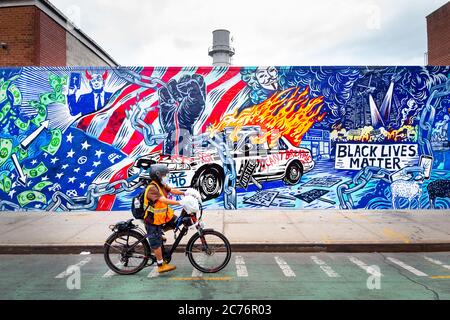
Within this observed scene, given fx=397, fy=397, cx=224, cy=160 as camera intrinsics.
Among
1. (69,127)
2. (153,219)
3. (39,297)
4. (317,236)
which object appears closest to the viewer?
(39,297)

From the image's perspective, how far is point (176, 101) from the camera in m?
10.9

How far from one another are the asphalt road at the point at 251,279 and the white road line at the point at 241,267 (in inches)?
0.6

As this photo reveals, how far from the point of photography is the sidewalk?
24.4ft

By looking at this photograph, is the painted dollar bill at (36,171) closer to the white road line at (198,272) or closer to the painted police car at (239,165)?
the painted police car at (239,165)

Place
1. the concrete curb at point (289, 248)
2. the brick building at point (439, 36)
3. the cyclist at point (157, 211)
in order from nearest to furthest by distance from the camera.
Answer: the cyclist at point (157, 211) → the concrete curb at point (289, 248) → the brick building at point (439, 36)

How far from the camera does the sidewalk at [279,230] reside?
7449mm

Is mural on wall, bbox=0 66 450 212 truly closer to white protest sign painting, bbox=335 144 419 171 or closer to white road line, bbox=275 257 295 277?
white protest sign painting, bbox=335 144 419 171

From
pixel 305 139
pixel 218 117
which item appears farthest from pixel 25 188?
pixel 305 139

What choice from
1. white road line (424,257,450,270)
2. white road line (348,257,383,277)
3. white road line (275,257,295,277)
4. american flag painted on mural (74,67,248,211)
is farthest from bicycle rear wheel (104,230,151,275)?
american flag painted on mural (74,67,248,211)

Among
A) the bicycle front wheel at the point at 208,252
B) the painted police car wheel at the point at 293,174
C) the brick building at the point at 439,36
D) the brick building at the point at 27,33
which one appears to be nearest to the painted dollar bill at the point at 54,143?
the brick building at the point at 27,33

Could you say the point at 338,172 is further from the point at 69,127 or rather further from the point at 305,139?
the point at 69,127

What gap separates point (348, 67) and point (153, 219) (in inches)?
295

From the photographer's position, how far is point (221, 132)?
10.9m

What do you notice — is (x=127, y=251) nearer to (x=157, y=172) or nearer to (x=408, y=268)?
(x=157, y=172)
